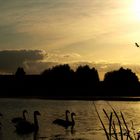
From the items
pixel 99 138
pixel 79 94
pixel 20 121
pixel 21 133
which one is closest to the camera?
pixel 99 138

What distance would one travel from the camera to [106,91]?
442 ft

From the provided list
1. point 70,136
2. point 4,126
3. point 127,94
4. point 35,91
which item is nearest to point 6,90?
point 35,91

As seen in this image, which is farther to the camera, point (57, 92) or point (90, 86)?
point (57, 92)

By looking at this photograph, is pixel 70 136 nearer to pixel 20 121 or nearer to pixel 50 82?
pixel 20 121

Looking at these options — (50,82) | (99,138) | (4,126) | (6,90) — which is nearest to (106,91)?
(50,82)

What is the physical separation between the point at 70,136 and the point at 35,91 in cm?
11826

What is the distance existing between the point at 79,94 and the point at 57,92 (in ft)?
24.4

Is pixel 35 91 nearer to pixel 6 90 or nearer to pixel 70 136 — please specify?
pixel 6 90

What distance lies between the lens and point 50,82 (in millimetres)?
141375

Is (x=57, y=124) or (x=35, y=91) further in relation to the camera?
(x=35, y=91)

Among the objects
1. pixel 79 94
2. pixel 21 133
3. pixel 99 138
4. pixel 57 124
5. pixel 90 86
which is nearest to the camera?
pixel 99 138

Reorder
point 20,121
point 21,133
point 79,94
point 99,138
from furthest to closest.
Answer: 1. point 79,94
2. point 20,121
3. point 21,133
4. point 99,138

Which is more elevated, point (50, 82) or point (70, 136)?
point (50, 82)

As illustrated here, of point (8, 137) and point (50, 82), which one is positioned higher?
point (50, 82)
